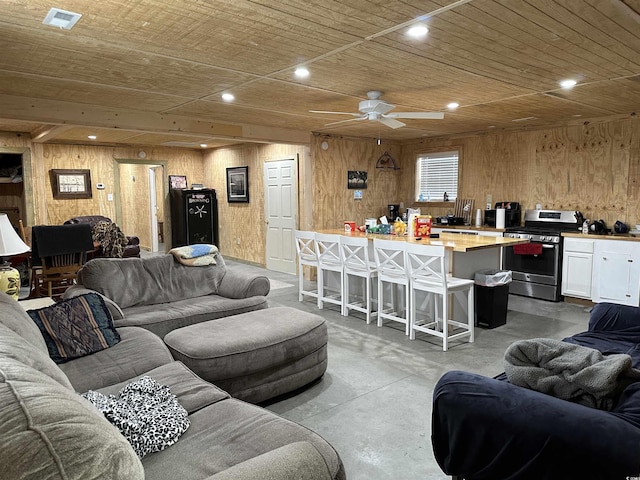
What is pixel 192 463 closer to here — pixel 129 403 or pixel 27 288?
pixel 129 403

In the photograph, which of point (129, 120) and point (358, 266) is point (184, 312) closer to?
point (358, 266)

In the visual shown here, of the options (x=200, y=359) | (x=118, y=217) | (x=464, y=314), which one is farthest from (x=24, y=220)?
(x=464, y=314)

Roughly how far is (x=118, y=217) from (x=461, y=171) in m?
6.52

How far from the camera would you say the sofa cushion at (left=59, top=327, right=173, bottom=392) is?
2.34m

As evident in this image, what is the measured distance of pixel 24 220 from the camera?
794cm

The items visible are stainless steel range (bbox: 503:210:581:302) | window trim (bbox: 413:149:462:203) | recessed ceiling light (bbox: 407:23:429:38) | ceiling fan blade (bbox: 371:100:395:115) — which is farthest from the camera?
window trim (bbox: 413:149:462:203)

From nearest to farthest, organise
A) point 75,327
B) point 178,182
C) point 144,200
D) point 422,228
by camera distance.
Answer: point 75,327, point 422,228, point 178,182, point 144,200

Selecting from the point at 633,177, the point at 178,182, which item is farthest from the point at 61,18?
the point at 178,182

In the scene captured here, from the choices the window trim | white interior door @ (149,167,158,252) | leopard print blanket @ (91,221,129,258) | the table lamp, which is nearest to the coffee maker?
the window trim

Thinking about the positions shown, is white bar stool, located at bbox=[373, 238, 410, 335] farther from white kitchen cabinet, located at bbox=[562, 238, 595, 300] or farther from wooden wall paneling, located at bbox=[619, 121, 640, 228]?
wooden wall paneling, located at bbox=[619, 121, 640, 228]

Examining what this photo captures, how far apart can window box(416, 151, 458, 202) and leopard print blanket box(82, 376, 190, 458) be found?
253 inches

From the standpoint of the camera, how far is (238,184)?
903cm

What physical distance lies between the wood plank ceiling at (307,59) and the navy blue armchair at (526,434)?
6.13 ft

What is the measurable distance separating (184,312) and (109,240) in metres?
3.43
